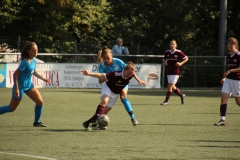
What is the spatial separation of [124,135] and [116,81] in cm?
136

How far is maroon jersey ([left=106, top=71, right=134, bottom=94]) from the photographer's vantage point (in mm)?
13062

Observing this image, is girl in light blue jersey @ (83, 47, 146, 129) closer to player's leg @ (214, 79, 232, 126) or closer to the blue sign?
player's leg @ (214, 79, 232, 126)

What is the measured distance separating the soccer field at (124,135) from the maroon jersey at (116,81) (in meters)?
0.78

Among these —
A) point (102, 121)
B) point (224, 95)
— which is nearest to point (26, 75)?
point (102, 121)

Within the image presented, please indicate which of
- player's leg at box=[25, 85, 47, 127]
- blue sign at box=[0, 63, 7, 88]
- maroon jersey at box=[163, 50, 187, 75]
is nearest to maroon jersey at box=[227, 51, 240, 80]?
player's leg at box=[25, 85, 47, 127]

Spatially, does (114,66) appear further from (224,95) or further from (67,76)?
(67,76)

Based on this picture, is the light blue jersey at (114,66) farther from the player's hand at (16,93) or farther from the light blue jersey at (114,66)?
the player's hand at (16,93)

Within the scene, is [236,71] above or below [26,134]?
above

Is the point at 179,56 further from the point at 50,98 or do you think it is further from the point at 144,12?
the point at 144,12

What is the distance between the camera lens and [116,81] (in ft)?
43.3

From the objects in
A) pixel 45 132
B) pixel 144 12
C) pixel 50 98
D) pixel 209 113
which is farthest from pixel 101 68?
pixel 144 12

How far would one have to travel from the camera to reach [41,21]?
39.1 meters

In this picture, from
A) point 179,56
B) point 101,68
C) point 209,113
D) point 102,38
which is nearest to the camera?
point 101,68

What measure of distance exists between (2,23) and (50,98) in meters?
15.1
